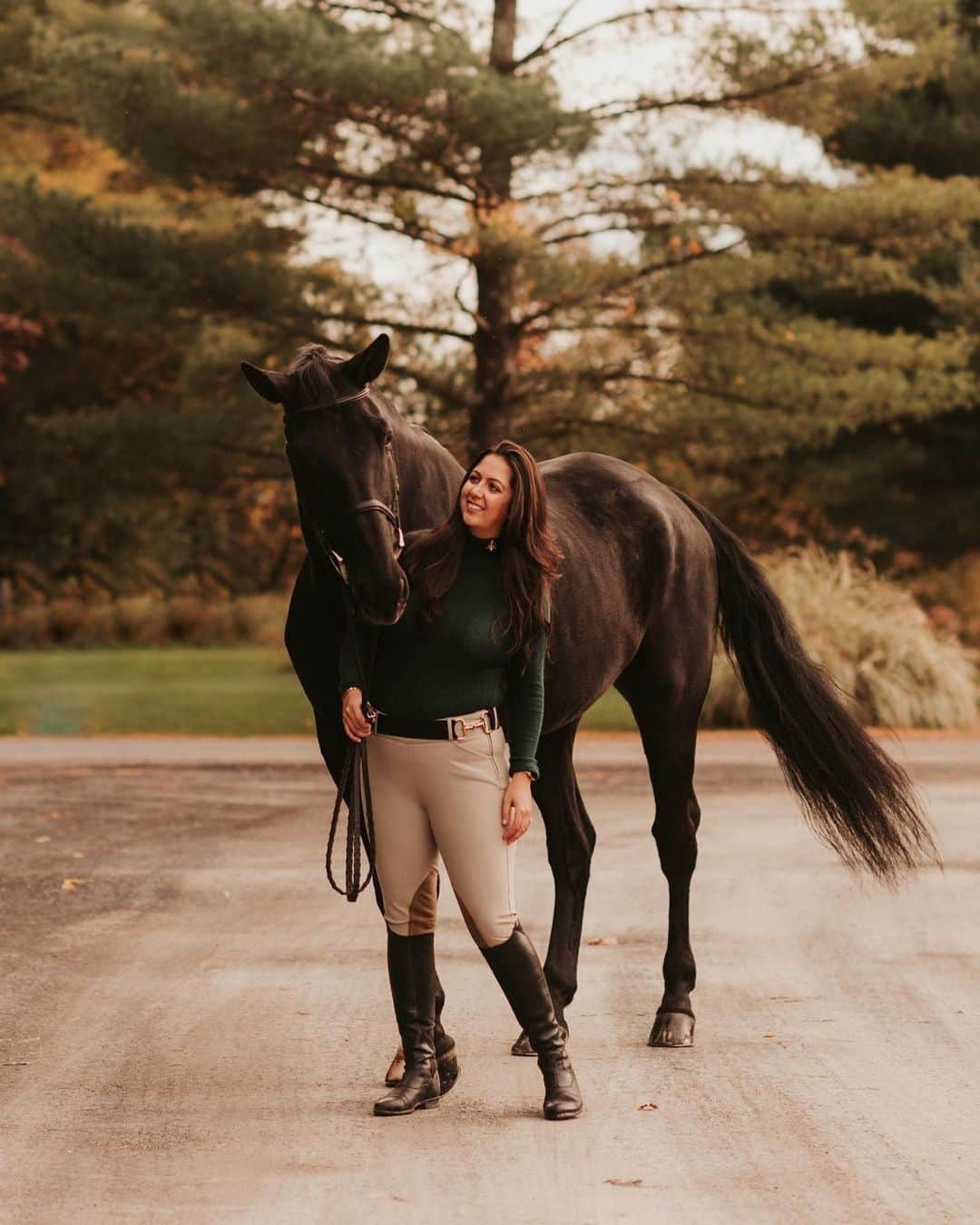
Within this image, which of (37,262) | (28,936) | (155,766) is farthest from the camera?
(37,262)

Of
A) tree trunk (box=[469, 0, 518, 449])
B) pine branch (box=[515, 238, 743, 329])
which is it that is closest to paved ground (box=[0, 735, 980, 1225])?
pine branch (box=[515, 238, 743, 329])

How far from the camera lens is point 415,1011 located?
514cm

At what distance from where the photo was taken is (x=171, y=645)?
34000mm

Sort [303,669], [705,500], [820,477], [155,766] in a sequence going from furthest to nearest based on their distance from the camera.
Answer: [705,500], [820,477], [155,766], [303,669]

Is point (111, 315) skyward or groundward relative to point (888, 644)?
skyward

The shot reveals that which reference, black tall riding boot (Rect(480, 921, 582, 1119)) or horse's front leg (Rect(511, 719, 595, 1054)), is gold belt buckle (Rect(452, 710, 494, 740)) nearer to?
black tall riding boot (Rect(480, 921, 582, 1119))

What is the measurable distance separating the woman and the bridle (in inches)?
3.6

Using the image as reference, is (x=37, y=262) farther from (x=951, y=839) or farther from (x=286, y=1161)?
(x=286, y=1161)

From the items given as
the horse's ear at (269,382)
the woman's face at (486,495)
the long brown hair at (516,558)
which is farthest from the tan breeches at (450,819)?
the horse's ear at (269,382)

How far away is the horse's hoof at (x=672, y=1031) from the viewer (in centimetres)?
592

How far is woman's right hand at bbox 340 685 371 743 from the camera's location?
16.4 feet

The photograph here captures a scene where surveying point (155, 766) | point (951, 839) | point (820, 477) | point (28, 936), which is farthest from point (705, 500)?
point (28, 936)

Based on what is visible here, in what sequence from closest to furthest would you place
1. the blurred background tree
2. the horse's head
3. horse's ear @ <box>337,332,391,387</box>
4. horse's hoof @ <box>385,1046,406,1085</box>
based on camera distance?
the horse's head
horse's ear @ <box>337,332,391,387</box>
horse's hoof @ <box>385,1046,406,1085</box>
the blurred background tree

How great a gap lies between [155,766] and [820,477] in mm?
14099
